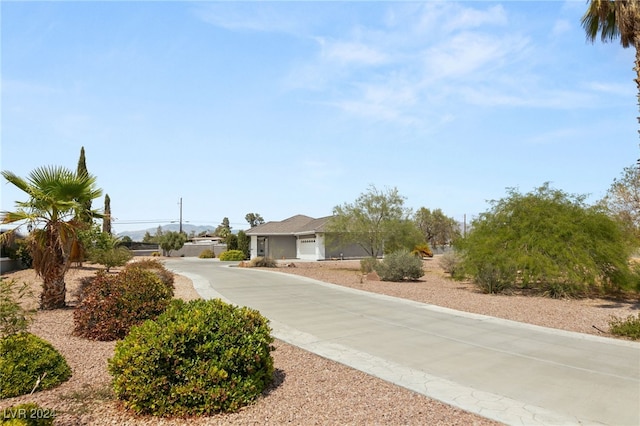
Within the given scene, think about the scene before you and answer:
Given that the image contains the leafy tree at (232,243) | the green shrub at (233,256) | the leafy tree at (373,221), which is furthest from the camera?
the leafy tree at (232,243)

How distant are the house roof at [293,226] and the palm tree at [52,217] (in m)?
29.8

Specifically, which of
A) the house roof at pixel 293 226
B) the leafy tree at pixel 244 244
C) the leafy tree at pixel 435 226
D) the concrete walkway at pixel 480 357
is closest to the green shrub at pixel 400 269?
the concrete walkway at pixel 480 357

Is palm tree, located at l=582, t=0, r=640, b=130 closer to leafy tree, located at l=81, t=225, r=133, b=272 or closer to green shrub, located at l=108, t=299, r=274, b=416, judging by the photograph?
green shrub, located at l=108, t=299, r=274, b=416

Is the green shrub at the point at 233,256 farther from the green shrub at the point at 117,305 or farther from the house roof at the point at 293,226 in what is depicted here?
the green shrub at the point at 117,305

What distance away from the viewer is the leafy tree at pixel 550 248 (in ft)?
46.9

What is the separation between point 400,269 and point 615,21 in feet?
39.3

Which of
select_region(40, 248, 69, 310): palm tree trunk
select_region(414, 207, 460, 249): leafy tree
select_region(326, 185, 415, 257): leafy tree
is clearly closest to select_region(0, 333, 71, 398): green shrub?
select_region(40, 248, 69, 310): palm tree trunk

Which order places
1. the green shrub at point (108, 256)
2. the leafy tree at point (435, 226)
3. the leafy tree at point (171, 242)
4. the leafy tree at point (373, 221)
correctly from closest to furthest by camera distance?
the green shrub at point (108, 256) → the leafy tree at point (373, 221) → the leafy tree at point (171, 242) → the leafy tree at point (435, 226)

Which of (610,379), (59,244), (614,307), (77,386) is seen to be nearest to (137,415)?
(77,386)

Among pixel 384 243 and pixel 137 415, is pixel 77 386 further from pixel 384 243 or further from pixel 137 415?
pixel 384 243

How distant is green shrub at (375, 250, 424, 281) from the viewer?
781 inches

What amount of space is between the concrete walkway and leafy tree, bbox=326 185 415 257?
A: 50.9 ft

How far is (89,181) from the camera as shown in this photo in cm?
1070

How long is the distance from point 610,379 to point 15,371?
7.74 m
